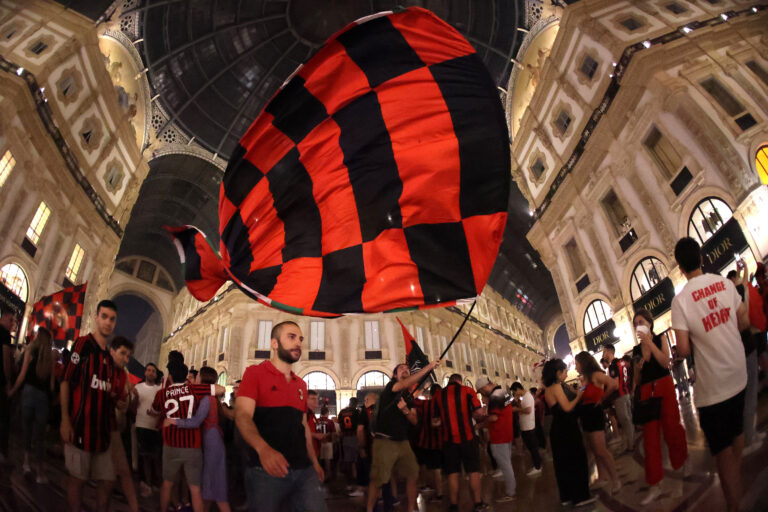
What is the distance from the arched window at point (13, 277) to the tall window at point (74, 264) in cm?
92

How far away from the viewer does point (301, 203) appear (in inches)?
140

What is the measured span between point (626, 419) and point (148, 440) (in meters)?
5.25

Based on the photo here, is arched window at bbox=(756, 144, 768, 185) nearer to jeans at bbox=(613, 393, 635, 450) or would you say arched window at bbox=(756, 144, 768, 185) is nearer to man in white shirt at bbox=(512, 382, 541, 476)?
jeans at bbox=(613, 393, 635, 450)

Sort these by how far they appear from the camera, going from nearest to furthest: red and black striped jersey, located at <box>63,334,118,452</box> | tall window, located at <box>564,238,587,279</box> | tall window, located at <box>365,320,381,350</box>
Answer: red and black striped jersey, located at <box>63,334,118,452</box> < tall window, located at <box>564,238,587,279</box> < tall window, located at <box>365,320,381,350</box>

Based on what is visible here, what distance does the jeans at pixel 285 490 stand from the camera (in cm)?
209

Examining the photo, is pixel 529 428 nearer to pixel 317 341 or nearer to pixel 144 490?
pixel 144 490

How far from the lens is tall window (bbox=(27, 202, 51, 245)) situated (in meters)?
2.80

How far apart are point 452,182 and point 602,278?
5.82m

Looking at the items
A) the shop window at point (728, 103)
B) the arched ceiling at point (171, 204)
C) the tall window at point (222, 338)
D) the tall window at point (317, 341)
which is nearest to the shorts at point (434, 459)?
the shop window at point (728, 103)

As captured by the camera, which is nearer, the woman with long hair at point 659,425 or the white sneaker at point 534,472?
the woman with long hair at point 659,425

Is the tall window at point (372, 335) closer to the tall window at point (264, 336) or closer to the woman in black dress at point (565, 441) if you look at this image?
the tall window at point (264, 336)

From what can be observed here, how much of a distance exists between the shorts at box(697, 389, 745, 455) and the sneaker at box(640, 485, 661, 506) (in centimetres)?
94

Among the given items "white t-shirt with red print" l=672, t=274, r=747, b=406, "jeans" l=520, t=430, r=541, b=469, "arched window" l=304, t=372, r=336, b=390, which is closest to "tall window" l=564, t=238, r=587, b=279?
"jeans" l=520, t=430, r=541, b=469

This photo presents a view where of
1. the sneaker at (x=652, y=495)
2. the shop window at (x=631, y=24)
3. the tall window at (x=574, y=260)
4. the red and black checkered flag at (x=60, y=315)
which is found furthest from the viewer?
the tall window at (x=574, y=260)
